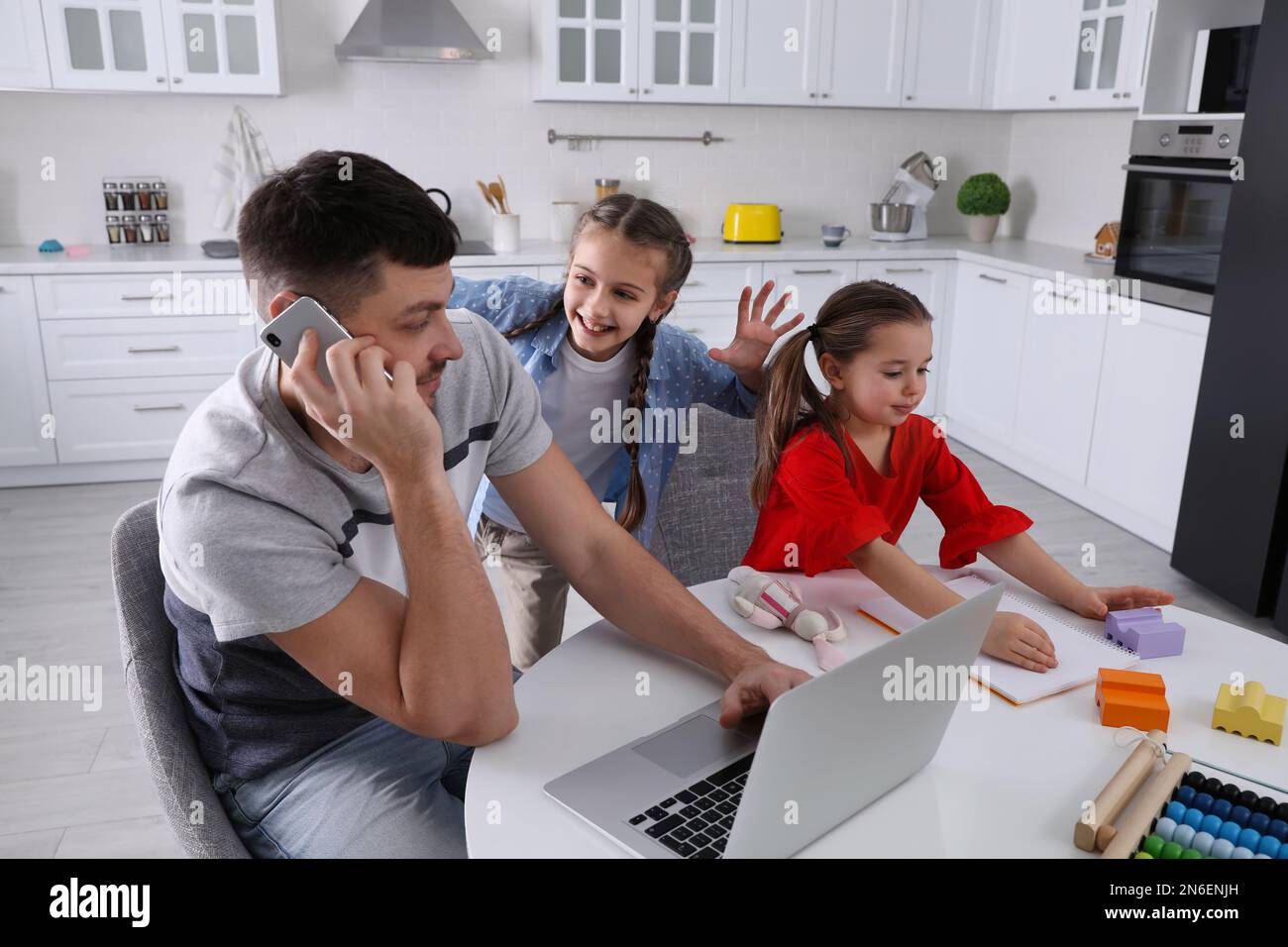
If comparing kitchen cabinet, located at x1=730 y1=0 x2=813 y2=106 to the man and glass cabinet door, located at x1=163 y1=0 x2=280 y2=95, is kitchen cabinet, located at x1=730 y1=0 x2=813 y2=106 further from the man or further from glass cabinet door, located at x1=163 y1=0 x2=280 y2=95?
the man

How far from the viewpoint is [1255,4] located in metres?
3.17

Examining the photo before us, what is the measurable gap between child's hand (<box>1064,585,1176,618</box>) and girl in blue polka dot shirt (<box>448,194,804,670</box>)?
0.69 meters

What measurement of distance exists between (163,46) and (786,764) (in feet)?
13.7

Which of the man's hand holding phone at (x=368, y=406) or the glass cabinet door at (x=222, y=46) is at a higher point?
the glass cabinet door at (x=222, y=46)

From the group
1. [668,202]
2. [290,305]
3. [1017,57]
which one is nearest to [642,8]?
[668,202]

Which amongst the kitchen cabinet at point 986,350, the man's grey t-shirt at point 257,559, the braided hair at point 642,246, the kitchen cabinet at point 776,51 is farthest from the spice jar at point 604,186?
the man's grey t-shirt at point 257,559

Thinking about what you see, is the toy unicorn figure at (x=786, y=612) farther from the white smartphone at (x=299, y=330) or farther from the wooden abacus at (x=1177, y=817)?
the white smartphone at (x=299, y=330)

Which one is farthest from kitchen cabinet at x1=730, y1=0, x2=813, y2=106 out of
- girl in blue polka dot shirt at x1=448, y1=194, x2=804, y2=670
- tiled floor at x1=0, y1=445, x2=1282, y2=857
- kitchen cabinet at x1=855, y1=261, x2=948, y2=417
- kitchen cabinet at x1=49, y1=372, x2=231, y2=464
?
girl in blue polka dot shirt at x1=448, y1=194, x2=804, y2=670

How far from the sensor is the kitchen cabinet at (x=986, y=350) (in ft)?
14.4

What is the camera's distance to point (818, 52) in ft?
15.3

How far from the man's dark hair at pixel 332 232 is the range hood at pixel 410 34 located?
3193 millimetres

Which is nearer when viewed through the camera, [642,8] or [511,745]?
[511,745]
